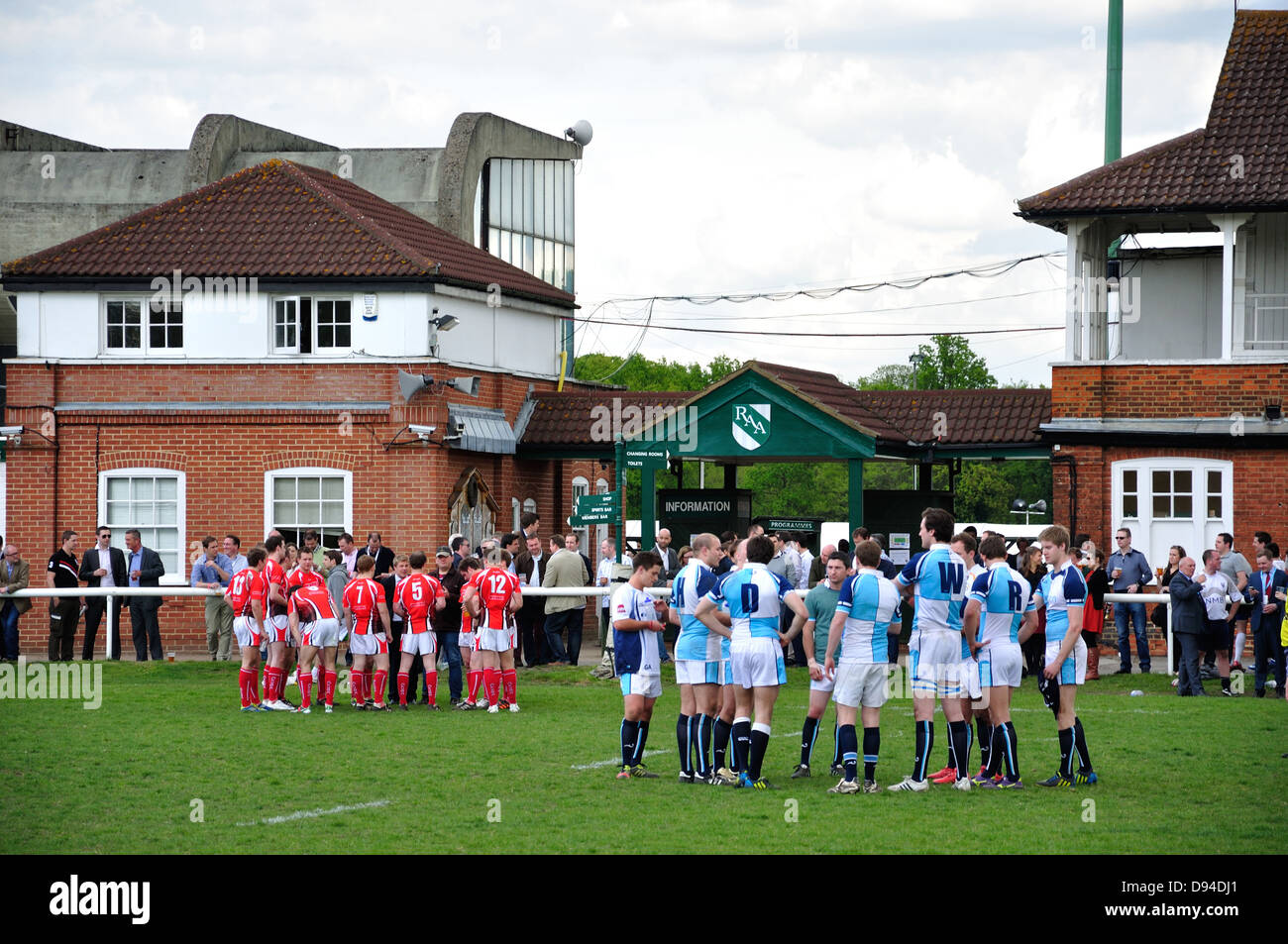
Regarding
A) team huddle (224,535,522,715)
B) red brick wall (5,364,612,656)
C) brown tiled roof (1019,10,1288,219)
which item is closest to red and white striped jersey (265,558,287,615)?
team huddle (224,535,522,715)

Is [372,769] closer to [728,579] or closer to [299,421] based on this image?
→ [728,579]

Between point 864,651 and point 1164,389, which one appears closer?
point 864,651

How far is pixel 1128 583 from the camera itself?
76.3ft

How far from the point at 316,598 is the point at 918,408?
41.1ft

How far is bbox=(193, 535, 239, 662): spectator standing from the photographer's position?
81.0ft

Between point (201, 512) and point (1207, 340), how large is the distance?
16714mm

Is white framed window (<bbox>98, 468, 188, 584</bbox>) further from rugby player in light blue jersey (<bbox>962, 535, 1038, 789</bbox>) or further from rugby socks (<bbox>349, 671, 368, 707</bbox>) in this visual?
rugby player in light blue jersey (<bbox>962, 535, 1038, 789</bbox>)

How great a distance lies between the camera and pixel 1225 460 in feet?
83.5

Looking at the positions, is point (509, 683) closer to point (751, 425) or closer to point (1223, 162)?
point (751, 425)

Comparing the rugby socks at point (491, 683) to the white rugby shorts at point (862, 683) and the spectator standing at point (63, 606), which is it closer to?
the white rugby shorts at point (862, 683)

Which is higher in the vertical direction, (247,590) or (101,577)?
(247,590)

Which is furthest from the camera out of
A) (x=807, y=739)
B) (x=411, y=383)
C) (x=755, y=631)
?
(x=411, y=383)

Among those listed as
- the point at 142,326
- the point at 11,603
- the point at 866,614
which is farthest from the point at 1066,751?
the point at 142,326
